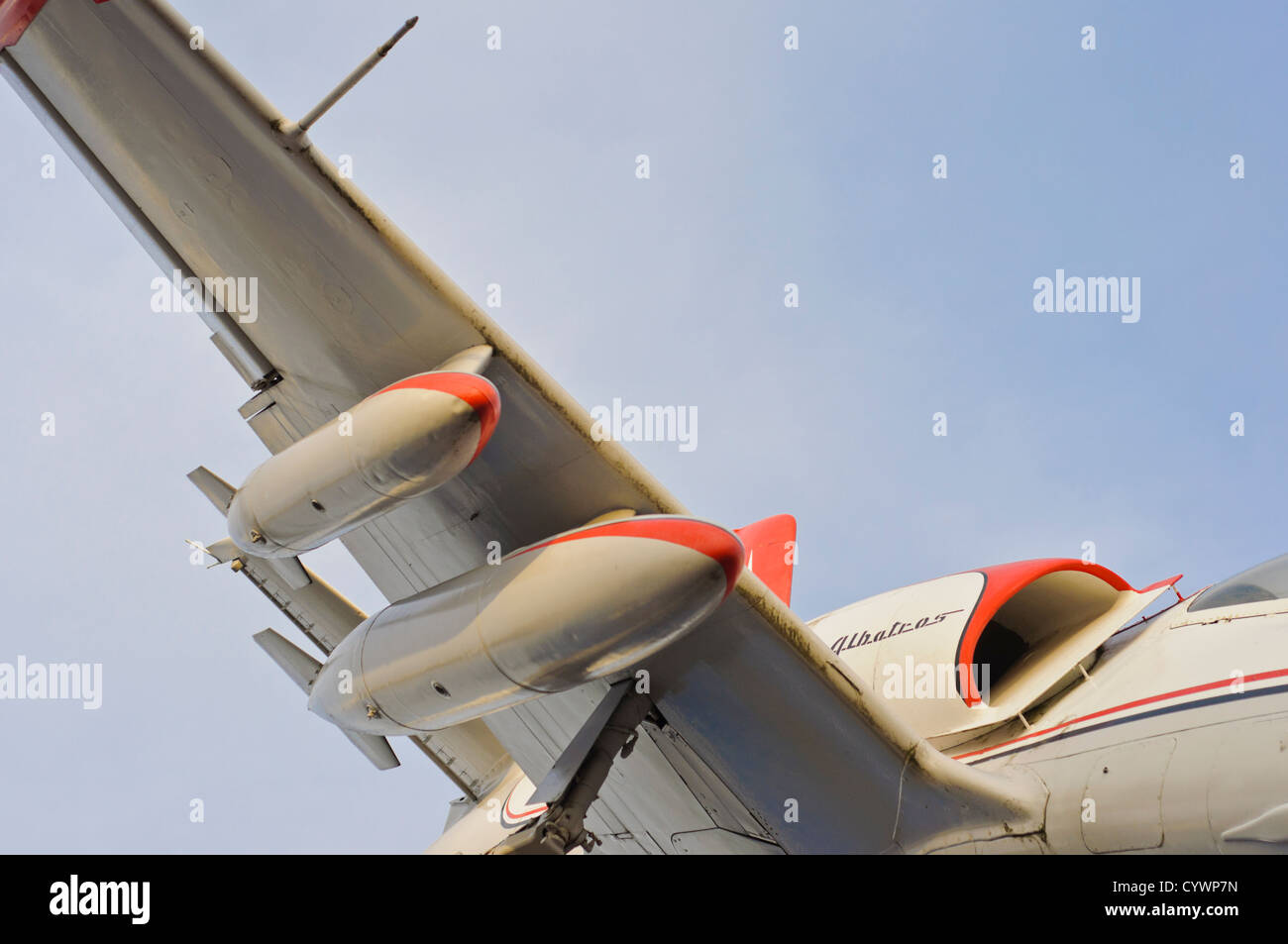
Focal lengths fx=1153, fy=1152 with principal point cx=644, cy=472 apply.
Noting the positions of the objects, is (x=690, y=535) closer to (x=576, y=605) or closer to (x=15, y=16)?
(x=576, y=605)

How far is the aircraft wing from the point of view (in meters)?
6.84

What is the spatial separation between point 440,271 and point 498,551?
79.5 inches

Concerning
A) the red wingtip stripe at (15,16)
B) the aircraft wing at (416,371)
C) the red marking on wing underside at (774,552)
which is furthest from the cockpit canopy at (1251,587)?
the red wingtip stripe at (15,16)

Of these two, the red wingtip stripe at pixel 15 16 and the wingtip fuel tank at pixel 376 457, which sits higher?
the red wingtip stripe at pixel 15 16

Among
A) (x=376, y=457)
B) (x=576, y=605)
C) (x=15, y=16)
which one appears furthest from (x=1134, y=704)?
(x=15, y=16)

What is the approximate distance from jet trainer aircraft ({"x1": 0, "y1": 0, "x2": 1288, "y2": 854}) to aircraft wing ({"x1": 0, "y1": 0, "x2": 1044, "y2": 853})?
21 millimetres

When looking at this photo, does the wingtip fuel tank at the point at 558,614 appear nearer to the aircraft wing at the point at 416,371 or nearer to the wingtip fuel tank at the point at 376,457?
the wingtip fuel tank at the point at 376,457

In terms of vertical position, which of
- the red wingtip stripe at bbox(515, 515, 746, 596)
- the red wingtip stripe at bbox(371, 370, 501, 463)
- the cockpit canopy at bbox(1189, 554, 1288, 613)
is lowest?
the cockpit canopy at bbox(1189, 554, 1288, 613)

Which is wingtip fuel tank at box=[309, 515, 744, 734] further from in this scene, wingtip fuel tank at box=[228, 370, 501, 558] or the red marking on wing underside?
the red marking on wing underside

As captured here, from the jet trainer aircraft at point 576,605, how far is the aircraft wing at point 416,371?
0.02 meters

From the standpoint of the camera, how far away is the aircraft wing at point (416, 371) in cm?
684

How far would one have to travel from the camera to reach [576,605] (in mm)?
6543

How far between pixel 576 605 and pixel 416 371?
200cm

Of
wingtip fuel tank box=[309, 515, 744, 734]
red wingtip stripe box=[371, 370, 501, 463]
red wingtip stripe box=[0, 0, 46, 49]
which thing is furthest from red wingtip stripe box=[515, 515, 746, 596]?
red wingtip stripe box=[0, 0, 46, 49]
